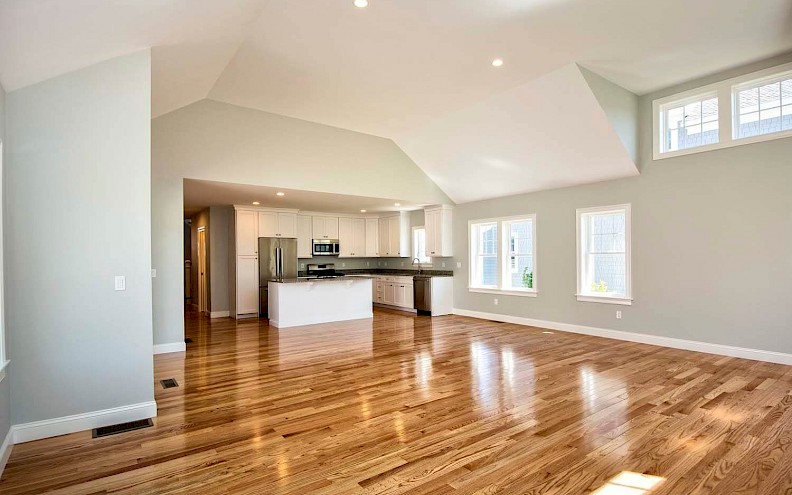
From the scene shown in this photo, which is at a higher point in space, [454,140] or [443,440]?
[454,140]

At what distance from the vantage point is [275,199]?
810 cm

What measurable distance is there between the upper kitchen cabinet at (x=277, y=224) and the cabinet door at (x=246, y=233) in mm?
143

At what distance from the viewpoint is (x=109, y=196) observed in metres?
3.24

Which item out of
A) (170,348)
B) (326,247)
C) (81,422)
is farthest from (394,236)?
(81,422)

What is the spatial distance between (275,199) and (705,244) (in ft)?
22.6

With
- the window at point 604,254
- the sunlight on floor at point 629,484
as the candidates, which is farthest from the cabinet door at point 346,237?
the sunlight on floor at point 629,484

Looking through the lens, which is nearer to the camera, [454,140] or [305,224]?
[454,140]

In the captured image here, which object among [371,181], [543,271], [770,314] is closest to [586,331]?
[543,271]

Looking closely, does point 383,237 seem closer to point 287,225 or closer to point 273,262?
point 287,225

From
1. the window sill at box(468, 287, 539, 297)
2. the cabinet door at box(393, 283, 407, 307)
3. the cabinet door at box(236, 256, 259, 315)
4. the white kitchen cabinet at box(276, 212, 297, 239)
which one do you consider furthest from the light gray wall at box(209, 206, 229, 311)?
the window sill at box(468, 287, 539, 297)

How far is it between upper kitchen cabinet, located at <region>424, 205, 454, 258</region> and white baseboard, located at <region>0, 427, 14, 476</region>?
293 inches

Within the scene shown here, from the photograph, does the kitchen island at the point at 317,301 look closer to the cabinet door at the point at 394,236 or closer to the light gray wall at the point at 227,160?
the light gray wall at the point at 227,160

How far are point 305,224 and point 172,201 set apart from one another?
448cm

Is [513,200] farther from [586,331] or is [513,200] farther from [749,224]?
[749,224]
